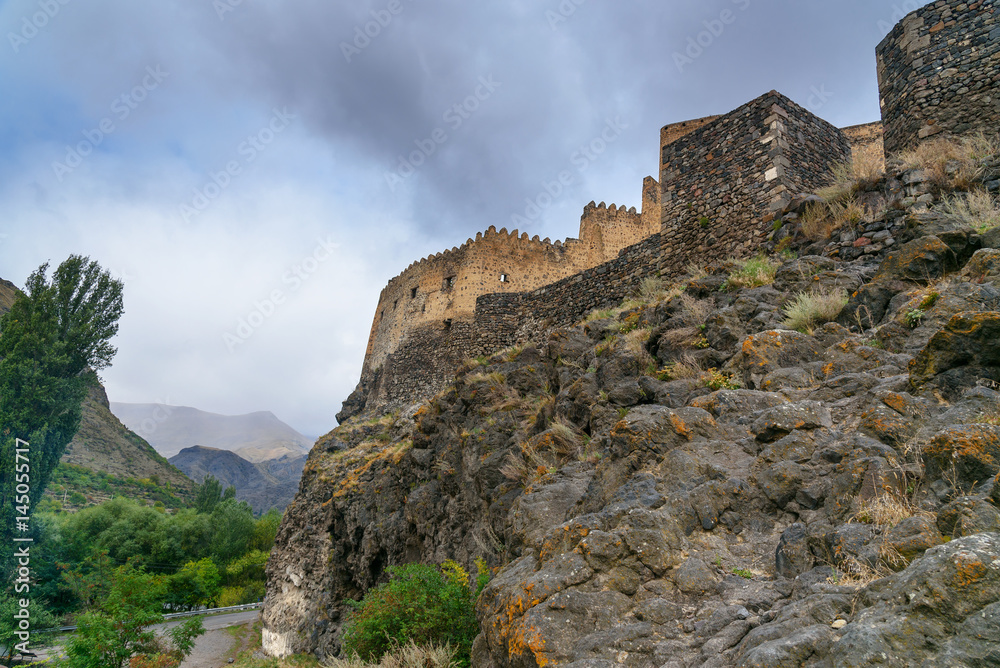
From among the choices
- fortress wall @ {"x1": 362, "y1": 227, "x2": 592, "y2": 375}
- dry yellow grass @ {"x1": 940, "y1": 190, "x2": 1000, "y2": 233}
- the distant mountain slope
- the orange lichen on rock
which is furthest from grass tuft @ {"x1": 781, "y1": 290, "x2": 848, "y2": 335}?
the distant mountain slope

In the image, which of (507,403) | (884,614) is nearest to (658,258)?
(507,403)

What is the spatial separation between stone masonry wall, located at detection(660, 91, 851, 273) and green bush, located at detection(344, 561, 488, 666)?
745 centimetres

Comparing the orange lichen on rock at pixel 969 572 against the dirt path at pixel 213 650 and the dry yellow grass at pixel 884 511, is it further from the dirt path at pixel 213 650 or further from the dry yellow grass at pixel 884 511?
the dirt path at pixel 213 650

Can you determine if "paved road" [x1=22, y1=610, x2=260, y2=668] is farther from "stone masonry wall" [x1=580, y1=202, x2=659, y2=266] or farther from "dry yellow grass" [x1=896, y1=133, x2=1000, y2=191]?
"dry yellow grass" [x1=896, y1=133, x2=1000, y2=191]

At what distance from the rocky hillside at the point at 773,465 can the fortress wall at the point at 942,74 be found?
329cm

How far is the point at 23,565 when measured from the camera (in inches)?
825

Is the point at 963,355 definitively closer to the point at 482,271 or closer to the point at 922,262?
the point at 922,262

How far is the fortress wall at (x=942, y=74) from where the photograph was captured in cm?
962

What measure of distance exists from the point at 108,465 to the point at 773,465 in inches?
2677

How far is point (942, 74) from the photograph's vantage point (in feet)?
33.3

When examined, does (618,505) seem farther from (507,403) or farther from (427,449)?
(427,449)

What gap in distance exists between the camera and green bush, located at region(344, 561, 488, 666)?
6.69 metres

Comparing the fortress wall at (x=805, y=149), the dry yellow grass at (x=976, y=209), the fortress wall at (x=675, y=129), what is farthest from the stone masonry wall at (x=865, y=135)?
the dry yellow grass at (x=976, y=209)

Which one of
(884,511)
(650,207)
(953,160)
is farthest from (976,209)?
(650,207)
